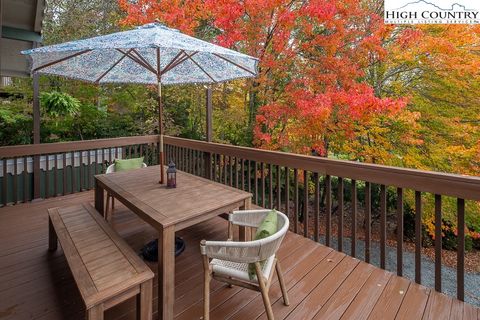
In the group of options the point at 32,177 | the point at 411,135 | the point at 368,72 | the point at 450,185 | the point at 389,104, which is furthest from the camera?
the point at 368,72

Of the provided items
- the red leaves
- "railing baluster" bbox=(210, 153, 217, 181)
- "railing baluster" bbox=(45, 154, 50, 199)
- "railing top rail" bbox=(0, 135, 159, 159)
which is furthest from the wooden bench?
the red leaves

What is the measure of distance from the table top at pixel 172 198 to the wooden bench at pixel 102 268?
26cm

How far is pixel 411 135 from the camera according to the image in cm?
534

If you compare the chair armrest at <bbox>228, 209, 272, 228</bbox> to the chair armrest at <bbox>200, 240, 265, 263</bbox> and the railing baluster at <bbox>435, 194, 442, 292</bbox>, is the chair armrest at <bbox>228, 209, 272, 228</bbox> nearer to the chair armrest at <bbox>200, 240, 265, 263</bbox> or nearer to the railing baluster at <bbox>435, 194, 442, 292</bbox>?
the chair armrest at <bbox>200, 240, 265, 263</bbox>

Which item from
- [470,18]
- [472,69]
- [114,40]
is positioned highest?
[470,18]

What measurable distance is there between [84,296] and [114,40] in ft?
5.22

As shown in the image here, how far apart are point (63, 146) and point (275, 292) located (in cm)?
372

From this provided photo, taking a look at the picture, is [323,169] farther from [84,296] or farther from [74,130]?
[74,130]

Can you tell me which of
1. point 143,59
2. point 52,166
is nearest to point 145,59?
point 143,59

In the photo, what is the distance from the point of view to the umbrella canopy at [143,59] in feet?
6.04

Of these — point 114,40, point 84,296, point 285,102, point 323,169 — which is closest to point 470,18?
point 285,102

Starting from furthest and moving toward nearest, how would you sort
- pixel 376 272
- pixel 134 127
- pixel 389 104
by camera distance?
1. pixel 134 127
2. pixel 389 104
3. pixel 376 272

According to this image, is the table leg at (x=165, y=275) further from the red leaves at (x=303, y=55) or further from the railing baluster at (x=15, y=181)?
the red leaves at (x=303, y=55)

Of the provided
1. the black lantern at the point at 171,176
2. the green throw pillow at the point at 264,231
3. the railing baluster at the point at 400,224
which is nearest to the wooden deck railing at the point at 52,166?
the black lantern at the point at 171,176
